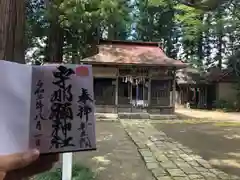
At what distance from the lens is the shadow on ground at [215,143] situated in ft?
21.3

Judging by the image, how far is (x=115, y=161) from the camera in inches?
249

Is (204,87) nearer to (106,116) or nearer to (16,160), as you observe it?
(106,116)

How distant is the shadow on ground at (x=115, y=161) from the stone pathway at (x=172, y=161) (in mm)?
168

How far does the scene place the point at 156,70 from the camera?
15523mm

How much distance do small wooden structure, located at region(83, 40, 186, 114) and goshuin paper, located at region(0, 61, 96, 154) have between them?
44.7 feet

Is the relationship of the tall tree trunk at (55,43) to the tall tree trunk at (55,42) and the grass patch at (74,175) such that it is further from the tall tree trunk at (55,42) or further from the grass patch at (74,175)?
the grass patch at (74,175)

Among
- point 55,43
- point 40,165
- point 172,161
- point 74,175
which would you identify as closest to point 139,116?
point 55,43

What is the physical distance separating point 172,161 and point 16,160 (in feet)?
18.2

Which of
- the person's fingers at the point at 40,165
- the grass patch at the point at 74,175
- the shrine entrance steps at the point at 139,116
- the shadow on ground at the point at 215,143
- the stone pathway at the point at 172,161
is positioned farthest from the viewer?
the shrine entrance steps at the point at 139,116

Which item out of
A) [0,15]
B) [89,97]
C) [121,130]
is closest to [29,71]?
[89,97]

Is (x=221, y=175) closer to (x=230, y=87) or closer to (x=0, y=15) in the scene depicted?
(x=0, y=15)

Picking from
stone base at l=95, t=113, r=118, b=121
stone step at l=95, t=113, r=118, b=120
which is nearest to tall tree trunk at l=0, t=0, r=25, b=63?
stone base at l=95, t=113, r=118, b=121

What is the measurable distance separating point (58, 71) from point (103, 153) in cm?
595

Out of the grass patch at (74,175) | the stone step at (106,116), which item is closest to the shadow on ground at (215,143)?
the grass patch at (74,175)
